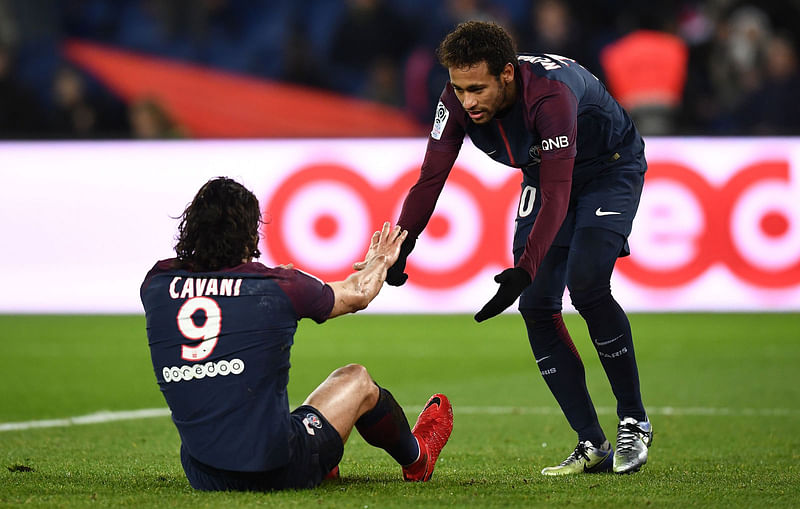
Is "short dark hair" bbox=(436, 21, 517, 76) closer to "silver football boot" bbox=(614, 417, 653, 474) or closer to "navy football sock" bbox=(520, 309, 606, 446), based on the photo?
"navy football sock" bbox=(520, 309, 606, 446)

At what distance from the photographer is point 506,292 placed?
4594 millimetres

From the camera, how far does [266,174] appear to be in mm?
11711

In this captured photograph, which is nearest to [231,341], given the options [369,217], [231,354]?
[231,354]

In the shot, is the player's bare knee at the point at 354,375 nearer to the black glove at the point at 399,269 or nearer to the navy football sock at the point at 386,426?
the navy football sock at the point at 386,426

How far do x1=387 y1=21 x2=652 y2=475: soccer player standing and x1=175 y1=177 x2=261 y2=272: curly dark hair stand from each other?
3.10 feet

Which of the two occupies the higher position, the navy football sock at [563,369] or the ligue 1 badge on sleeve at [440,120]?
the ligue 1 badge on sleeve at [440,120]

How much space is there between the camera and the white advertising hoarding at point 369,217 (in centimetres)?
1126

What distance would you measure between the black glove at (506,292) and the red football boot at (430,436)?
2.00ft

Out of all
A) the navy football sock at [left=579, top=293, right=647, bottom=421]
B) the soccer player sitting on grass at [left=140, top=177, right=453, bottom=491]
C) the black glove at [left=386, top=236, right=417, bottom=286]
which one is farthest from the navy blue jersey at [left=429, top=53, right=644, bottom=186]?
the soccer player sitting on grass at [left=140, top=177, right=453, bottom=491]

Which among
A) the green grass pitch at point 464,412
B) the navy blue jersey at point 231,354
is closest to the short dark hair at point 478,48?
the navy blue jersey at point 231,354

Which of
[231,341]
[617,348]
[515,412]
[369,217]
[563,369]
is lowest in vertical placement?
[515,412]

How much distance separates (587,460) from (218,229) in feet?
6.74

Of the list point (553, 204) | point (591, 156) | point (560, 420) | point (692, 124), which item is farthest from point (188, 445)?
point (692, 124)

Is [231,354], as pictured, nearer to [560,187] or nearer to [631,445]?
[560,187]
